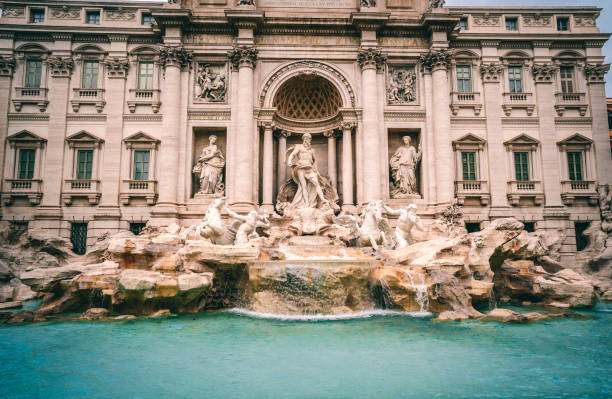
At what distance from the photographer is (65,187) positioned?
19578 mm

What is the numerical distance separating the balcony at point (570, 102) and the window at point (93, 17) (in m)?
27.0

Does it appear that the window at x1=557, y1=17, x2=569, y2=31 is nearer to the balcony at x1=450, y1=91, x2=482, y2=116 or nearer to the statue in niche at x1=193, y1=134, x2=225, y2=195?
the balcony at x1=450, y1=91, x2=482, y2=116

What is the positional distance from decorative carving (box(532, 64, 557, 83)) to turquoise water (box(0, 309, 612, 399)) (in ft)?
53.0

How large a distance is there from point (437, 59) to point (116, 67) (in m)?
18.0

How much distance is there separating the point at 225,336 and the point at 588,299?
12.3 m

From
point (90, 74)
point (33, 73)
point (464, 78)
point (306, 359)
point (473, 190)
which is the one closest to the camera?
point (306, 359)

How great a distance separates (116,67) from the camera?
20266 mm

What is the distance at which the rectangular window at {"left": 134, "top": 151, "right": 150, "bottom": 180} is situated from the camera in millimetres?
20000

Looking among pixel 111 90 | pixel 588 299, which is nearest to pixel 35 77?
pixel 111 90

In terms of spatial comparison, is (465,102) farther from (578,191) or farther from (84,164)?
(84,164)

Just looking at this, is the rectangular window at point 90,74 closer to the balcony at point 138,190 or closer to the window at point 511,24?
the balcony at point 138,190

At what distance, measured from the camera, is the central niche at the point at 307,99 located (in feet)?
68.1

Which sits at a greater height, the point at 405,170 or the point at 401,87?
the point at 401,87

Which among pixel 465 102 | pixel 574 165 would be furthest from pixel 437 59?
pixel 574 165
